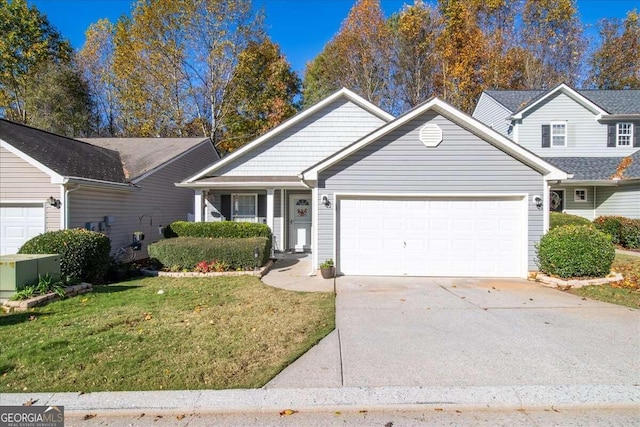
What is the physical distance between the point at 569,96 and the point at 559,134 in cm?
198

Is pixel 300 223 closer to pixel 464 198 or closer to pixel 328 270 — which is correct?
pixel 328 270

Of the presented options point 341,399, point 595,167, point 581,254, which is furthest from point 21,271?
point 595,167

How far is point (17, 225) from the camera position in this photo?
1031 centimetres

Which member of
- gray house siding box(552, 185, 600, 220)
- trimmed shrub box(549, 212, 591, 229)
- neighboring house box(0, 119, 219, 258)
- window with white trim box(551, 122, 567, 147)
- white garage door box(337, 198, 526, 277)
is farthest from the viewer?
window with white trim box(551, 122, 567, 147)

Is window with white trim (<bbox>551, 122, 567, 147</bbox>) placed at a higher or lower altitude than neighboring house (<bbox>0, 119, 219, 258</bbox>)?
higher

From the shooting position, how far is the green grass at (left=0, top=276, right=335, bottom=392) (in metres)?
3.82

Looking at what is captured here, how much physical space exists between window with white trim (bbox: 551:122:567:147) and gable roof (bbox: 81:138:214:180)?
18.1 meters

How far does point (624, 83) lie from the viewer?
26.1 metres

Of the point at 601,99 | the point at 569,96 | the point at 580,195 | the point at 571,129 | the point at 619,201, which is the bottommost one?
the point at 619,201

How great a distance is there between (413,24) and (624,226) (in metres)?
18.3

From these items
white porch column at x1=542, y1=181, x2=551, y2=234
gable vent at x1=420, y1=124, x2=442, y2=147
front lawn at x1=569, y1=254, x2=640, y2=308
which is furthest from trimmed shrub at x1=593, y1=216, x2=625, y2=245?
gable vent at x1=420, y1=124, x2=442, y2=147

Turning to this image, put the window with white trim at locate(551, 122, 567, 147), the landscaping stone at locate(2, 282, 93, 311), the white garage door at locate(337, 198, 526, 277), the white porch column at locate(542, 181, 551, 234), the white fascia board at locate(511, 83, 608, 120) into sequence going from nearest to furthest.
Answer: the landscaping stone at locate(2, 282, 93, 311)
the white porch column at locate(542, 181, 551, 234)
the white garage door at locate(337, 198, 526, 277)
the white fascia board at locate(511, 83, 608, 120)
the window with white trim at locate(551, 122, 567, 147)

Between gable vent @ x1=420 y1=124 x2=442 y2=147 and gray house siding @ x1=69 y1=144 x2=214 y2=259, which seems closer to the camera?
gable vent @ x1=420 y1=124 x2=442 y2=147

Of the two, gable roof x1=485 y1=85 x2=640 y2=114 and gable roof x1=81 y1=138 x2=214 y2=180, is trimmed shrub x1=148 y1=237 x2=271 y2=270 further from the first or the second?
gable roof x1=485 y1=85 x2=640 y2=114
